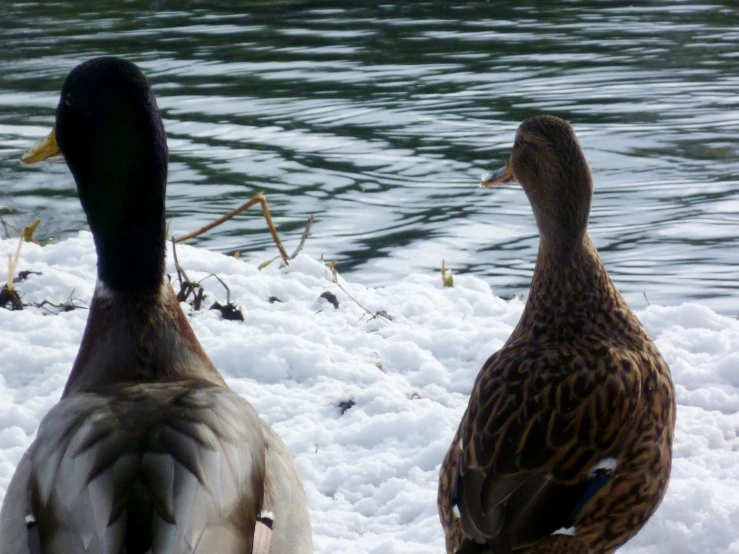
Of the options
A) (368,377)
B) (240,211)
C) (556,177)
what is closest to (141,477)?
(556,177)

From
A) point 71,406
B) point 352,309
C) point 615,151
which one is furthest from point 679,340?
point 615,151

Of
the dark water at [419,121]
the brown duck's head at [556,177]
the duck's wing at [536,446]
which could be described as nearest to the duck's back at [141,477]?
the duck's wing at [536,446]

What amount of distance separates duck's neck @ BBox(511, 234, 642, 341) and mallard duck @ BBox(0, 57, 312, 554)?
903mm

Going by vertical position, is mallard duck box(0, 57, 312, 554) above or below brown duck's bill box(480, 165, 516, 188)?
above

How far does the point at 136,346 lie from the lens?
301cm

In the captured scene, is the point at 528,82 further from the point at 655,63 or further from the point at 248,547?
the point at 248,547

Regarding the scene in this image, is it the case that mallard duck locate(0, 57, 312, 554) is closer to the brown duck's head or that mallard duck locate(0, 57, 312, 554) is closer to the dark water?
the brown duck's head

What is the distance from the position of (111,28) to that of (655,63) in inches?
289

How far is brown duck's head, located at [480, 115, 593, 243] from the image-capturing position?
3.60m

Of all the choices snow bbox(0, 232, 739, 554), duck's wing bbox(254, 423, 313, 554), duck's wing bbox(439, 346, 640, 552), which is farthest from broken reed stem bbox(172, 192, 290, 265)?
duck's wing bbox(254, 423, 313, 554)

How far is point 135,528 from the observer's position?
7.18 feet

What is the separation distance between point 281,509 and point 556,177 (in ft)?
5.14

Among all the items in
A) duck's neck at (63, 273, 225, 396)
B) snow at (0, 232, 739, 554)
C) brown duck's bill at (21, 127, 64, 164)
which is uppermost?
brown duck's bill at (21, 127, 64, 164)

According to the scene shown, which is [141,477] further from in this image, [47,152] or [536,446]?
[47,152]
